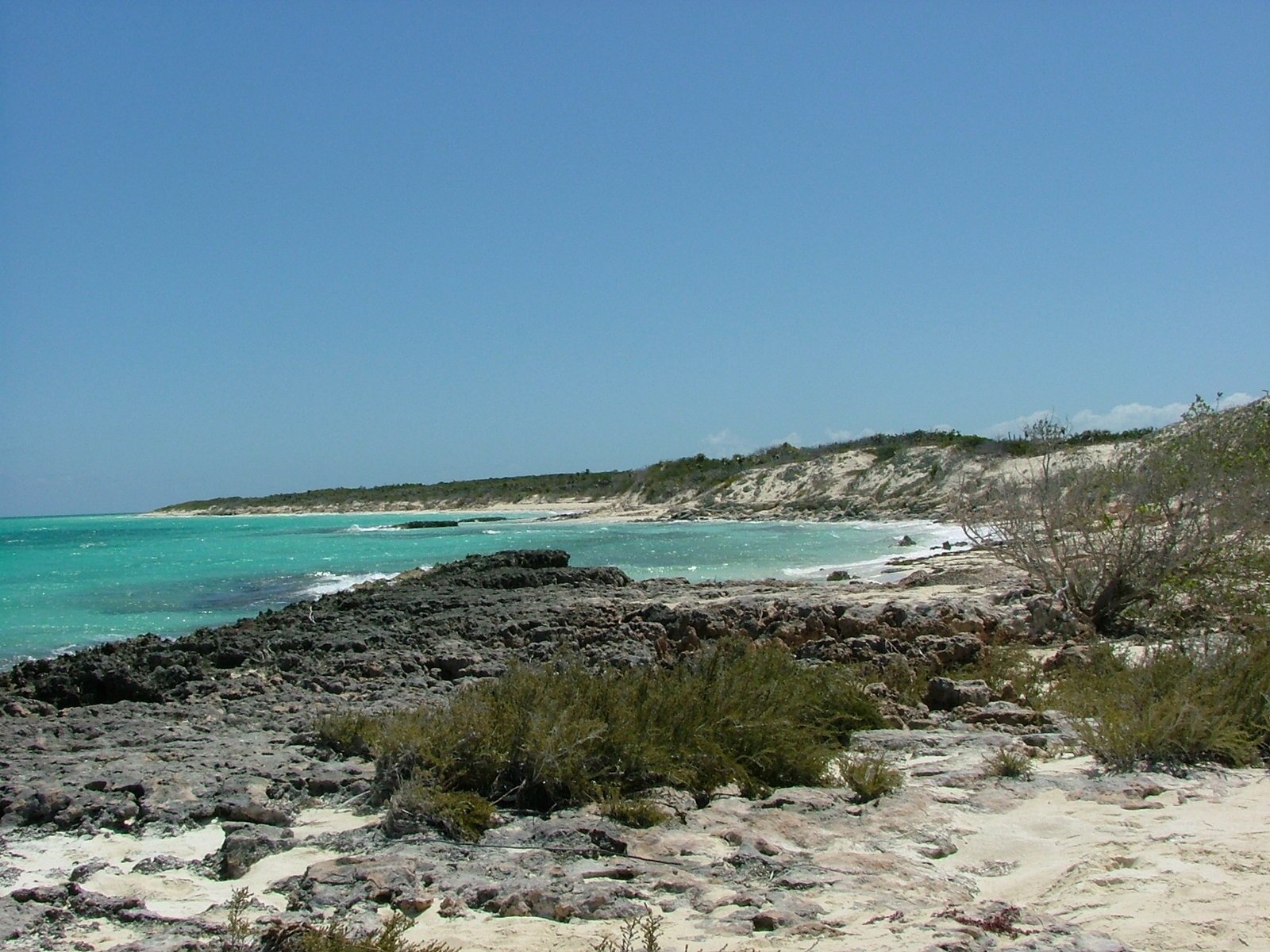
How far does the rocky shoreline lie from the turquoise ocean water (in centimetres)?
887

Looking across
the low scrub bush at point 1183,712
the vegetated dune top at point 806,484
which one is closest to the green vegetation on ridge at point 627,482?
the vegetated dune top at point 806,484

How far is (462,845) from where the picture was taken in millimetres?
4992

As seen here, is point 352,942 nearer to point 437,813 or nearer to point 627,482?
point 437,813

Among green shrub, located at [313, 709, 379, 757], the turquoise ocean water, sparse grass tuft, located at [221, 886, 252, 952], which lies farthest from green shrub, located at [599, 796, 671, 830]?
the turquoise ocean water

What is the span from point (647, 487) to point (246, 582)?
47252 millimetres

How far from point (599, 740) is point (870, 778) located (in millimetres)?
1570

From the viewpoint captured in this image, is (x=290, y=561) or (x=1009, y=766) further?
(x=290, y=561)

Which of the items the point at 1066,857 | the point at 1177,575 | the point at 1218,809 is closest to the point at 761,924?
the point at 1066,857

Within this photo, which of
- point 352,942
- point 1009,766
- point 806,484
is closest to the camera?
point 352,942

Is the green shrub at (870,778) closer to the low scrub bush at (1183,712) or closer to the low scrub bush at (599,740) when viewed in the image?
the low scrub bush at (599,740)

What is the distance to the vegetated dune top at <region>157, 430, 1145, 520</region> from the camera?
51188mm

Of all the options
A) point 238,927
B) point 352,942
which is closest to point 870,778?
point 352,942

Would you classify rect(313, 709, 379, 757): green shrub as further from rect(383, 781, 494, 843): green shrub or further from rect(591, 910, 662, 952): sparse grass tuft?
rect(591, 910, 662, 952): sparse grass tuft

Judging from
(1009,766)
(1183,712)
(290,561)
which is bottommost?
(290,561)
